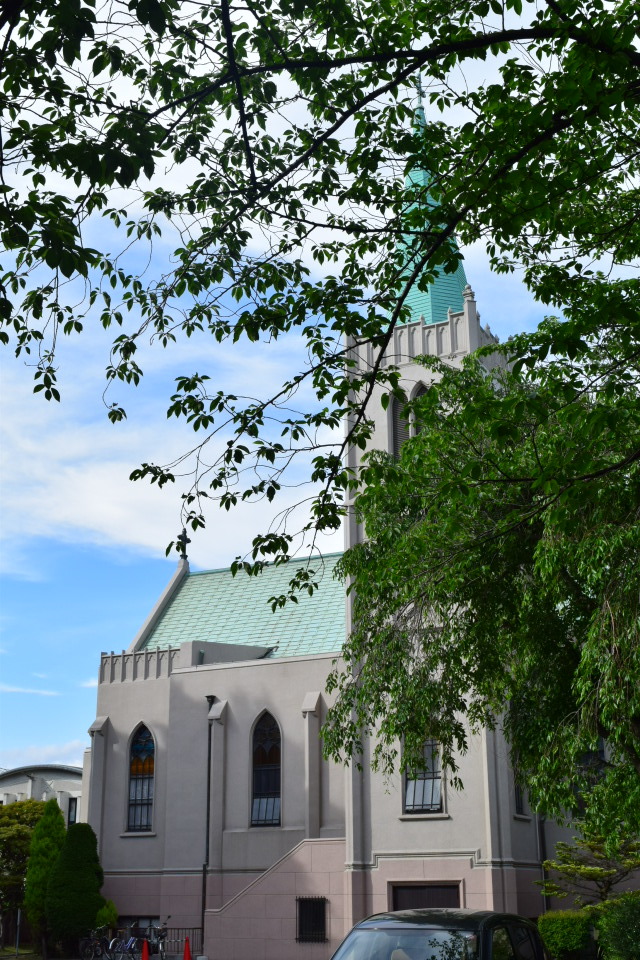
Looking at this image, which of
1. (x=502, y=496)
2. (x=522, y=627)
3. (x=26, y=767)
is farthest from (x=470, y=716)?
(x=26, y=767)

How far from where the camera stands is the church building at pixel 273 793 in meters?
25.4

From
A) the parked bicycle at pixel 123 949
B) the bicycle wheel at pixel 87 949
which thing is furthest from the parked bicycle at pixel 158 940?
the bicycle wheel at pixel 87 949

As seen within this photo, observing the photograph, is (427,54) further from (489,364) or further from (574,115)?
(489,364)

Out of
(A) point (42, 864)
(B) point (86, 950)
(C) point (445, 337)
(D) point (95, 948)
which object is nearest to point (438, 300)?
A: (C) point (445, 337)

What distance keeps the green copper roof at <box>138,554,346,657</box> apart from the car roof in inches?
933

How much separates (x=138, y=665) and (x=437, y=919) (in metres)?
28.5

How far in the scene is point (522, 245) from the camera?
13.6m

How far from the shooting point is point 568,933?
22812 millimetres

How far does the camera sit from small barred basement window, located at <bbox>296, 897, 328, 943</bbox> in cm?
2712

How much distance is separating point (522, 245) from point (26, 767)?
4365cm

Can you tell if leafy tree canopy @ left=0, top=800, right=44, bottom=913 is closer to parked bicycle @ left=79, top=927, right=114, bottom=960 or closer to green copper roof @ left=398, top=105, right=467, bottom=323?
parked bicycle @ left=79, top=927, right=114, bottom=960

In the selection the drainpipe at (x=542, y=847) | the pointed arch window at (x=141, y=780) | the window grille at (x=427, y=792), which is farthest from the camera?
the pointed arch window at (x=141, y=780)

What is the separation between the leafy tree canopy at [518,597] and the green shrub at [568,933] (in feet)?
23.1

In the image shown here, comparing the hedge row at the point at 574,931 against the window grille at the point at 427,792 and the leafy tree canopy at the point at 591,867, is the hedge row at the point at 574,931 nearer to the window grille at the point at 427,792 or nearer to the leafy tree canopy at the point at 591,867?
the leafy tree canopy at the point at 591,867
